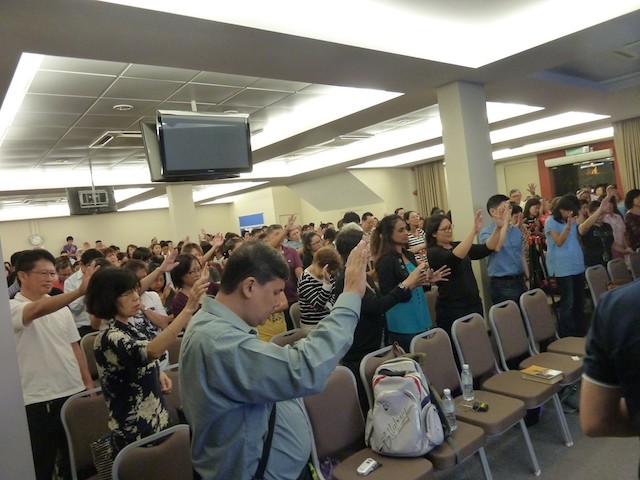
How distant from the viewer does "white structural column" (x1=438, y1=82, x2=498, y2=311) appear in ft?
15.3

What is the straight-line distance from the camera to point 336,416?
231 cm

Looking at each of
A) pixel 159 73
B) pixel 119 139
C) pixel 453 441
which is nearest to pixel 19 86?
pixel 159 73

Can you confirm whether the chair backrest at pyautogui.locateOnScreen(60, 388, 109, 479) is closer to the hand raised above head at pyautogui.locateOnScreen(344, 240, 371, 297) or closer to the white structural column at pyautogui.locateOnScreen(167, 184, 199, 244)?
the hand raised above head at pyautogui.locateOnScreen(344, 240, 371, 297)

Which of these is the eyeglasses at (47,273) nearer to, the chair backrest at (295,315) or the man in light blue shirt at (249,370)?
the man in light blue shirt at (249,370)

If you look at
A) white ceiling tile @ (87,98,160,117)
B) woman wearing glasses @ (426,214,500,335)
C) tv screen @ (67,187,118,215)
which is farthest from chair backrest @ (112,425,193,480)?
tv screen @ (67,187,118,215)

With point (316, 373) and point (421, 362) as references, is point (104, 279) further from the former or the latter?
point (421, 362)

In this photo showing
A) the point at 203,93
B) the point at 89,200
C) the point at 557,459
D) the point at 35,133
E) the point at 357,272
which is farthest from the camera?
the point at 89,200

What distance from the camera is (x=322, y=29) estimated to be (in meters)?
3.25

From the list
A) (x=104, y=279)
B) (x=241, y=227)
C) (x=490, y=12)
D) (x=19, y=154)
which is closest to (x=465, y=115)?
(x=490, y=12)

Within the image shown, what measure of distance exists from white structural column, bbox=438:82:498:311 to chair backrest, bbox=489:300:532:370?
1297mm

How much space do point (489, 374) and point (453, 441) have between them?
1.16 meters

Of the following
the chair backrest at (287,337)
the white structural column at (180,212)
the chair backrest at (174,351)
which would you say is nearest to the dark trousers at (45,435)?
the chair backrest at (174,351)

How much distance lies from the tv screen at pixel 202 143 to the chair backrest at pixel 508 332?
2767mm

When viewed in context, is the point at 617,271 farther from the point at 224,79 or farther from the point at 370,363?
the point at 224,79
